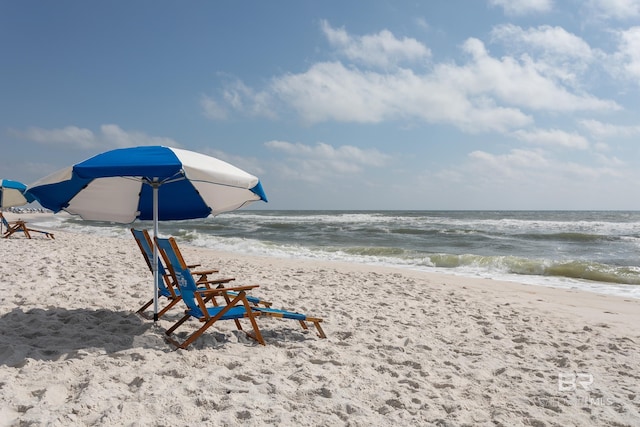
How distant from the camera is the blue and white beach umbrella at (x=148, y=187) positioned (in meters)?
3.50

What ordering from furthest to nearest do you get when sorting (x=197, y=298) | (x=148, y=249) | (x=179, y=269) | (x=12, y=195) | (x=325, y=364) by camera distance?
(x=12, y=195) → (x=148, y=249) → (x=179, y=269) → (x=197, y=298) → (x=325, y=364)

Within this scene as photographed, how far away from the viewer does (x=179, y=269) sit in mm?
4148

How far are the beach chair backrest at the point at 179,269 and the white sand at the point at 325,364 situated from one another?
460 millimetres

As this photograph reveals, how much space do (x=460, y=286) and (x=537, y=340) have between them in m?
3.67

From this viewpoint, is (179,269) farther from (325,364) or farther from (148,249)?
(325,364)

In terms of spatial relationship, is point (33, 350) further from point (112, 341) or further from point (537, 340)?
point (537, 340)

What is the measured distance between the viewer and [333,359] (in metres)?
3.91

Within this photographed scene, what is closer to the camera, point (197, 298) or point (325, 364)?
point (325, 364)

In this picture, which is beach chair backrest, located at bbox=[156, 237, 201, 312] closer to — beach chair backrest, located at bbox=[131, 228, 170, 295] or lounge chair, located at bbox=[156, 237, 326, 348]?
lounge chair, located at bbox=[156, 237, 326, 348]

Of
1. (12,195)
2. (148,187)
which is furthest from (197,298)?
(12,195)

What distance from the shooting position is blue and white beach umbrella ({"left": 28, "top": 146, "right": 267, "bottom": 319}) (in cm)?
350

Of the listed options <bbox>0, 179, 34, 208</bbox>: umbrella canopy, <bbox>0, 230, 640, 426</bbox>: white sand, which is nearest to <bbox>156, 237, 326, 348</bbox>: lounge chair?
<bbox>0, 230, 640, 426</bbox>: white sand

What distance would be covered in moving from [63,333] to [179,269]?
1.29m

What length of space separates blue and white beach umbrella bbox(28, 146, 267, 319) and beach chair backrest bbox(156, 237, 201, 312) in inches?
10.2
